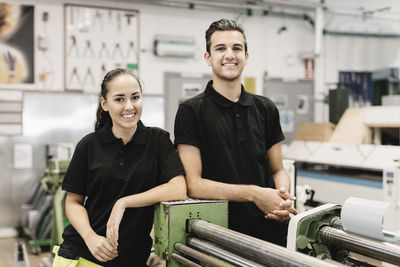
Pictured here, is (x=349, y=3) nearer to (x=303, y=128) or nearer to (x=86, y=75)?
(x=303, y=128)

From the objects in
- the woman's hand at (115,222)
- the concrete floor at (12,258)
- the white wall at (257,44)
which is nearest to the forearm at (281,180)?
the woman's hand at (115,222)

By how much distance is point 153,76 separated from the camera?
19.1 feet

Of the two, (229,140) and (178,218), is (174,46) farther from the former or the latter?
(178,218)

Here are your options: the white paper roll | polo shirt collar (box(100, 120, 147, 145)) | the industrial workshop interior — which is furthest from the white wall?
the white paper roll

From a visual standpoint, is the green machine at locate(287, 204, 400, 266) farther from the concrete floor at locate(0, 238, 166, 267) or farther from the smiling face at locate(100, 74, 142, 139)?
the concrete floor at locate(0, 238, 166, 267)

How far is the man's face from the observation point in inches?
65.9

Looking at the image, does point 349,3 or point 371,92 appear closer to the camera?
point 349,3

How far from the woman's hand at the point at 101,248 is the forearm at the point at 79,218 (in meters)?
0.04

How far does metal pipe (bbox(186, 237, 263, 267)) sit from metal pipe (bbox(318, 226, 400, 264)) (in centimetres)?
27

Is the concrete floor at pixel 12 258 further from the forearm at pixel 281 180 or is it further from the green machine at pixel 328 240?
the green machine at pixel 328 240

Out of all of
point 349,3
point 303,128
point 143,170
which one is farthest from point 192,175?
point 349,3

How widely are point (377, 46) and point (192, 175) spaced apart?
637 cm

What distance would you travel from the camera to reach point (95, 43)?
18.1 ft

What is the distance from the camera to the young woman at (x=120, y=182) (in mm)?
1545
